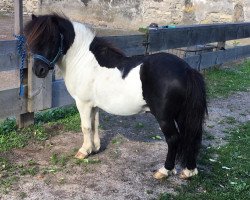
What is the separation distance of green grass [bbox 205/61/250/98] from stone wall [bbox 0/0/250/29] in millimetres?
4767

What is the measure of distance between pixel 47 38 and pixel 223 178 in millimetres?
2424

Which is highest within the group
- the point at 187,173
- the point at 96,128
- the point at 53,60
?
the point at 53,60

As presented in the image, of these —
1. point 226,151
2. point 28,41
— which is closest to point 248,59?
point 226,151

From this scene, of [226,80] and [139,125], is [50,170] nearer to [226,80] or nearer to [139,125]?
[139,125]

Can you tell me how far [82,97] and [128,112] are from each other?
53 centimetres

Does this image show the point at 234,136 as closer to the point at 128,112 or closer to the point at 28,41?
the point at 128,112

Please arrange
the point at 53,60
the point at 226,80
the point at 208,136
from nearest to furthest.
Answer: the point at 53,60, the point at 208,136, the point at 226,80

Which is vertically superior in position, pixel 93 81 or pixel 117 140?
pixel 93 81

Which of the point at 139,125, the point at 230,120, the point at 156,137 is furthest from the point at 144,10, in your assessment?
the point at 156,137

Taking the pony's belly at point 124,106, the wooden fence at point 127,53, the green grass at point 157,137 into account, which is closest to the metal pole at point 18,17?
the wooden fence at point 127,53

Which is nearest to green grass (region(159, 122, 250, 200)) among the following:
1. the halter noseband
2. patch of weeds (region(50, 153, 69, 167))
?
patch of weeds (region(50, 153, 69, 167))

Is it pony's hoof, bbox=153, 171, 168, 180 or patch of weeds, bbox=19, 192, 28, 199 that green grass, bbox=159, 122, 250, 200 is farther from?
patch of weeds, bbox=19, 192, 28, 199

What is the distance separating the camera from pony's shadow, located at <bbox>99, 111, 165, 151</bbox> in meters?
4.99

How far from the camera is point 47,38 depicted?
3668mm
